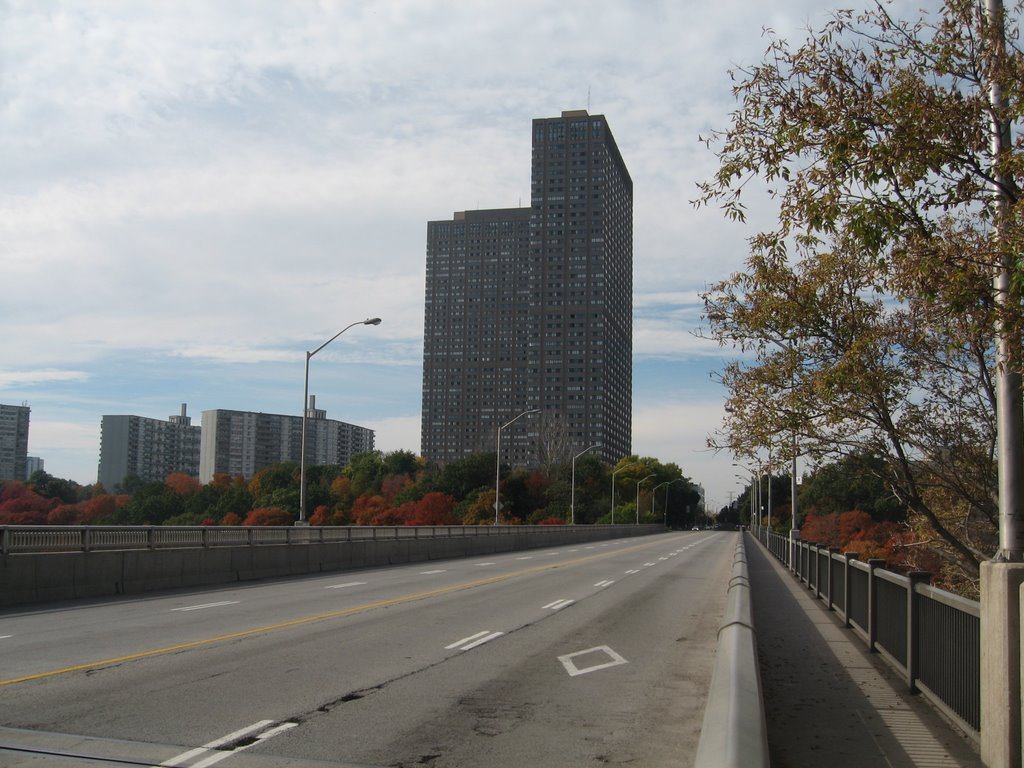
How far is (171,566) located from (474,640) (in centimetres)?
1114

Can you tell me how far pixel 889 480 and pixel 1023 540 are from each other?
12.0 m

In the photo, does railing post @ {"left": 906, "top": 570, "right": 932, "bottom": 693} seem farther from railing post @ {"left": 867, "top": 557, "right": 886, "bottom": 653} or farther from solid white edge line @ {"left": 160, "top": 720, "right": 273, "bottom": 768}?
solid white edge line @ {"left": 160, "top": 720, "right": 273, "bottom": 768}

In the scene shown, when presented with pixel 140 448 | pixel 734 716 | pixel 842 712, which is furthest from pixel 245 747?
pixel 140 448

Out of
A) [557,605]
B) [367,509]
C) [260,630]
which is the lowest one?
[367,509]

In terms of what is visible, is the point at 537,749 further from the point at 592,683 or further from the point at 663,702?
the point at 592,683

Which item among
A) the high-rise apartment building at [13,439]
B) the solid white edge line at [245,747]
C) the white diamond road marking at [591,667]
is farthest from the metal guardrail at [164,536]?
the high-rise apartment building at [13,439]

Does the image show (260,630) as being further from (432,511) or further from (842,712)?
(432,511)

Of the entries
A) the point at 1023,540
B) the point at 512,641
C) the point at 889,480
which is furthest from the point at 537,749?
the point at 889,480

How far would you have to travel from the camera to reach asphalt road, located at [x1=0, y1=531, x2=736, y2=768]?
6926 mm

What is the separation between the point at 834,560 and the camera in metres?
16.7

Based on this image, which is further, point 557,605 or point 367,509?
point 367,509

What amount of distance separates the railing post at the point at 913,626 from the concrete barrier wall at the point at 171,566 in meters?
15.3

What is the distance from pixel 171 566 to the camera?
2120cm

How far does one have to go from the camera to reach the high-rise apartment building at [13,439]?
121188 millimetres
